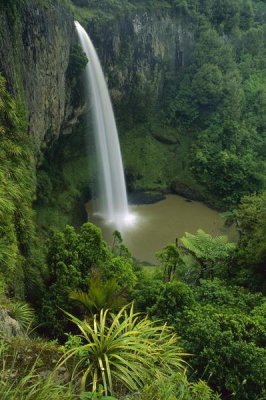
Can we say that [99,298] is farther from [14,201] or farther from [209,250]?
[209,250]

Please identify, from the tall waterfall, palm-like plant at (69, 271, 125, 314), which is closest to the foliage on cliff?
palm-like plant at (69, 271, 125, 314)

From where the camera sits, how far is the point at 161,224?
25.4 metres

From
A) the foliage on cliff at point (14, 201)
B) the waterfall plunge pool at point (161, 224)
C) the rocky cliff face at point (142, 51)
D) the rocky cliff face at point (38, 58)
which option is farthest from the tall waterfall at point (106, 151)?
the foliage on cliff at point (14, 201)

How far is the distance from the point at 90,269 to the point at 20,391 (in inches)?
293

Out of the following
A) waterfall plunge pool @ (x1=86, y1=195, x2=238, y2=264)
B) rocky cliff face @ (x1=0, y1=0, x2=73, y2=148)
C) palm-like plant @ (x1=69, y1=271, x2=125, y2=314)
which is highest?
rocky cliff face @ (x1=0, y1=0, x2=73, y2=148)

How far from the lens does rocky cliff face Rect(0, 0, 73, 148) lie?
49.8ft

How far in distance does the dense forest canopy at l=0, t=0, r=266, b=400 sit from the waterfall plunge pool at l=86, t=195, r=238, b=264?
1095 millimetres

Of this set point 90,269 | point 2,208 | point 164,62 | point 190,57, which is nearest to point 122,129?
point 164,62

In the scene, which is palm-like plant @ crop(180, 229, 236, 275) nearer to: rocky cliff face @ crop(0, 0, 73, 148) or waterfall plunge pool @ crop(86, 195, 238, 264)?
waterfall plunge pool @ crop(86, 195, 238, 264)

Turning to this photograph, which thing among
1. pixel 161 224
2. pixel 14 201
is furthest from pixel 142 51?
pixel 14 201

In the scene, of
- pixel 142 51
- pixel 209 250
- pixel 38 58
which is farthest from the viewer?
pixel 142 51

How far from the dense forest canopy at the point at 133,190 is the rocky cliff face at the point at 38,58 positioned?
3.9 inches

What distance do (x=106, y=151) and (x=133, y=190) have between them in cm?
365

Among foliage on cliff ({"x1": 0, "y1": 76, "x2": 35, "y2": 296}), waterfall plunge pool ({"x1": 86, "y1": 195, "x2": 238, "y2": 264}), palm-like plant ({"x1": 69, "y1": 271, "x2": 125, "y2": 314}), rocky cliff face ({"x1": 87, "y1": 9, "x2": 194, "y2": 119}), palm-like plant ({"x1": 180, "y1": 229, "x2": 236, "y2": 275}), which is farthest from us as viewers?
rocky cliff face ({"x1": 87, "y1": 9, "x2": 194, "y2": 119})
